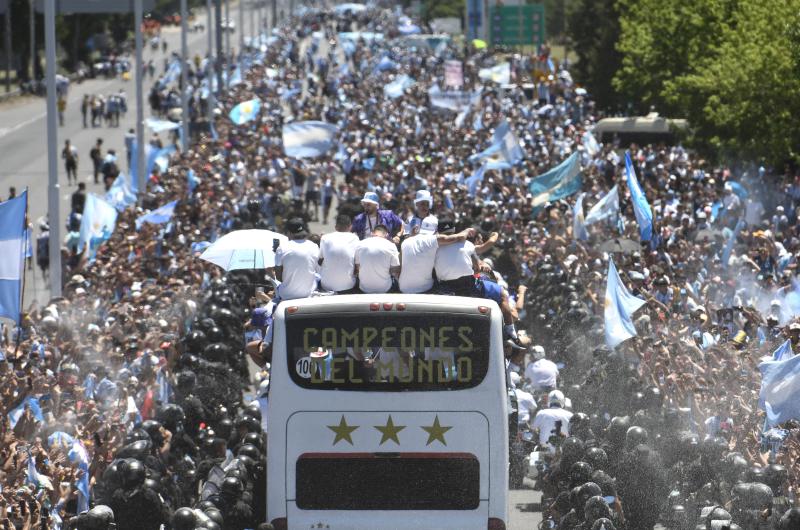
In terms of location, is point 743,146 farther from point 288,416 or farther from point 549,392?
point 288,416

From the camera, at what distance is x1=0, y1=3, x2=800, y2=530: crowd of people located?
13914 mm

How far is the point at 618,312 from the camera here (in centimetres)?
2014

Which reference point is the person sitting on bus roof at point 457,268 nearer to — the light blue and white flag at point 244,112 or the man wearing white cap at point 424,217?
the man wearing white cap at point 424,217

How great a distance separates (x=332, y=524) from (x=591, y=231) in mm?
17425

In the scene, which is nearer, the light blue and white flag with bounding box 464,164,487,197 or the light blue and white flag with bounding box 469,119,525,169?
the light blue and white flag with bounding box 464,164,487,197

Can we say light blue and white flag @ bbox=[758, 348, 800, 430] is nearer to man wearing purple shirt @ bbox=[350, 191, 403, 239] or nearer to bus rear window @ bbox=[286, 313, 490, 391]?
bus rear window @ bbox=[286, 313, 490, 391]

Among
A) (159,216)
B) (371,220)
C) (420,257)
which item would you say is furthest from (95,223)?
(420,257)

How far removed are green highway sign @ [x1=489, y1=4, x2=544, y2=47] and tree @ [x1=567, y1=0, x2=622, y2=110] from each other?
541 inches

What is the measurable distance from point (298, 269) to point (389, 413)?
1.86 meters

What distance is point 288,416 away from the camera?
1312cm

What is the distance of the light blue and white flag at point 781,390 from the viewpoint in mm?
14922

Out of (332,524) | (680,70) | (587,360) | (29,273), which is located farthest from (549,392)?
(680,70)

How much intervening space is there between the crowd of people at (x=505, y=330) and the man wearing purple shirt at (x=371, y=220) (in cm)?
3

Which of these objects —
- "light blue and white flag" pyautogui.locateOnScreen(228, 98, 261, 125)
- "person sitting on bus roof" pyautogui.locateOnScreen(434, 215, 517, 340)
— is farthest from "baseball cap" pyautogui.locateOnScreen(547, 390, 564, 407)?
"light blue and white flag" pyautogui.locateOnScreen(228, 98, 261, 125)
